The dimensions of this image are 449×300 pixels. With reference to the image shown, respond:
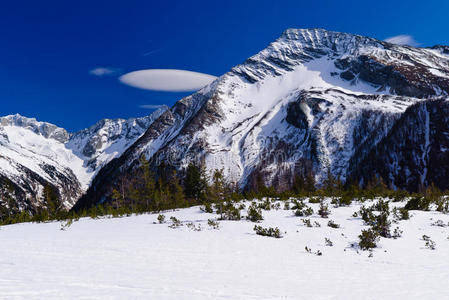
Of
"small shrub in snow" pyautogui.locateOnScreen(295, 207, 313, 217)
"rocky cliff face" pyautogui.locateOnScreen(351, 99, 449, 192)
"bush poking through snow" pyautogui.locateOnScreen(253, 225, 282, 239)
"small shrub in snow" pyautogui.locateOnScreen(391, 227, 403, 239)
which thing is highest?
"rocky cliff face" pyautogui.locateOnScreen(351, 99, 449, 192)

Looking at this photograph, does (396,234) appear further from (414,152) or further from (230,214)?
(414,152)

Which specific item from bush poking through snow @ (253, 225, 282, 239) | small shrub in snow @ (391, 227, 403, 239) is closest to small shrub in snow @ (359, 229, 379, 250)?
small shrub in snow @ (391, 227, 403, 239)

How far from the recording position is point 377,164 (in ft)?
384

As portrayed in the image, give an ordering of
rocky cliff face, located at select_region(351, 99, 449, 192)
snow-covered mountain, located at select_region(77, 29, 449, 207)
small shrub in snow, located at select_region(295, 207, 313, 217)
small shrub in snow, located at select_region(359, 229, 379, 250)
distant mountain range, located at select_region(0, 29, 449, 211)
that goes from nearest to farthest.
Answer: small shrub in snow, located at select_region(359, 229, 379, 250)
small shrub in snow, located at select_region(295, 207, 313, 217)
rocky cliff face, located at select_region(351, 99, 449, 192)
distant mountain range, located at select_region(0, 29, 449, 211)
snow-covered mountain, located at select_region(77, 29, 449, 207)

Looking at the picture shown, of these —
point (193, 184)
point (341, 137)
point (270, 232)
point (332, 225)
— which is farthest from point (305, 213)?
point (341, 137)

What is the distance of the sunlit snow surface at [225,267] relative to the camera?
7352 millimetres

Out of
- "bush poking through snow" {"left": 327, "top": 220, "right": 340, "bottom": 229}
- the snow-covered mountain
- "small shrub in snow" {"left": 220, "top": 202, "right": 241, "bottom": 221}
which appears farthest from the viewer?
the snow-covered mountain

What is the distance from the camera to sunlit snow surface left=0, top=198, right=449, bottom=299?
24.1ft

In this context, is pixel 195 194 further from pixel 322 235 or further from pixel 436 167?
pixel 436 167

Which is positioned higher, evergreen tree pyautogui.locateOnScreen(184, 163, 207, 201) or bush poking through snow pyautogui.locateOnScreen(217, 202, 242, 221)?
evergreen tree pyautogui.locateOnScreen(184, 163, 207, 201)

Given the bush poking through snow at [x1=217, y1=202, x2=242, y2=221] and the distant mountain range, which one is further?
the distant mountain range

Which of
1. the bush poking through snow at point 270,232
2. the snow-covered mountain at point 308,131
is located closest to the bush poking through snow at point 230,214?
the bush poking through snow at point 270,232

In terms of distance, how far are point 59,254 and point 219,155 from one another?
150558mm

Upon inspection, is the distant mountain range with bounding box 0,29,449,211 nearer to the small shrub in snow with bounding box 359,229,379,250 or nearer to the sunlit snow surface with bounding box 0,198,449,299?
the small shrub in snow with bounding box 359,229,379,250
